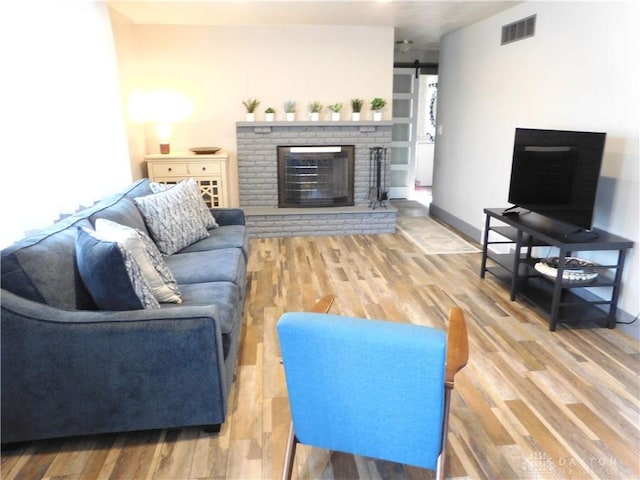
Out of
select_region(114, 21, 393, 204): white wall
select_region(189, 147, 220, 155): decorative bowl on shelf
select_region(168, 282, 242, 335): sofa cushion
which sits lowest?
select_region(168, 282, 242, 335): sofa cushion

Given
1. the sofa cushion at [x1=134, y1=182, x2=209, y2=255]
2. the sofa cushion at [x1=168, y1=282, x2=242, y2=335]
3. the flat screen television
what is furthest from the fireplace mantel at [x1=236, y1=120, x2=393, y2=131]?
the sofa cushion at [x1=168, y1=282, x2=242, y2=335]

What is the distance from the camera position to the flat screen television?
2.88 meters

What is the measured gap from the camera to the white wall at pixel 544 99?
292cm

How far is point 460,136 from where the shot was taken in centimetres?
545

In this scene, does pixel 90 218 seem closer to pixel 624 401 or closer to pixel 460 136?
pixel 624 401

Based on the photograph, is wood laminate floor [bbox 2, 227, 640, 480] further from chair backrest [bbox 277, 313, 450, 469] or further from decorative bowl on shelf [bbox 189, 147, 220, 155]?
decorative bowl on shelf [bbox 189, 147, 220, 155]

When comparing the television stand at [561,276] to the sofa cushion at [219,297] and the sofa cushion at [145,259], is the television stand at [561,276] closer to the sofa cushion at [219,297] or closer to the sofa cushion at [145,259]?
the sofa cushion at [219,297]

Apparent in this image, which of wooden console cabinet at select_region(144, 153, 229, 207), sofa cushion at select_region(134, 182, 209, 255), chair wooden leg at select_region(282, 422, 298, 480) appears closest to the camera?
chair wooden leg at select_region(282, 422, 298, 480)

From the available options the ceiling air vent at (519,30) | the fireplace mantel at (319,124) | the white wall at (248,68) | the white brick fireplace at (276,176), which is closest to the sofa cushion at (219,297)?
the white brick fireplace at (276,176)

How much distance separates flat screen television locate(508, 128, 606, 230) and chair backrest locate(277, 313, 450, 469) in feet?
7.09

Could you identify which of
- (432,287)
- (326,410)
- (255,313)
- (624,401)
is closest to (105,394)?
(326,410)

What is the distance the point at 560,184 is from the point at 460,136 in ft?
8.09

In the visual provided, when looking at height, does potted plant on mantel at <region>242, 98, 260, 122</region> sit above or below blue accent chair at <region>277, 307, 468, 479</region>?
above

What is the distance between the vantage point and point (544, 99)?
12.5ft
